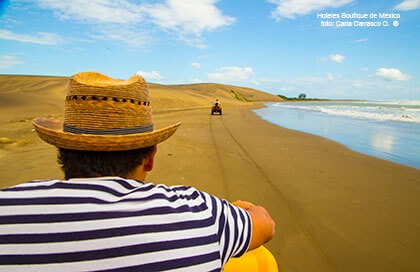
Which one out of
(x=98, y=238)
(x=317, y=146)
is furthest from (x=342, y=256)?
(x=317, y=146)

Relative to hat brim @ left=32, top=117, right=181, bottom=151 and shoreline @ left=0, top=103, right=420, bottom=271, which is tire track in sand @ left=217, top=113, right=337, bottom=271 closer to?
shoreline @ left=0, top=103, right=420, bottom=271

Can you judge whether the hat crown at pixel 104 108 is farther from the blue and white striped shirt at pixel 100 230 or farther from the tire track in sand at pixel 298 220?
the tire track in sand at pixel 298 220

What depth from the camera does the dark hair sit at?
1.04 metres

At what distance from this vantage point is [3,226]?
743 millimetres

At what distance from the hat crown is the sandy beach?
2.08 meters

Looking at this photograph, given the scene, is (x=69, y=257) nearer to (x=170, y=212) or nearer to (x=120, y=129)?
(x=170, y=212)

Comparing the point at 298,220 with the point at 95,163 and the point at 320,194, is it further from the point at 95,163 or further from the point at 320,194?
the point at 95,163

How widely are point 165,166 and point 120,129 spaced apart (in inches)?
164

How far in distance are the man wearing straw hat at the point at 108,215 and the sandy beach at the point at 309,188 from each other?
1869mm

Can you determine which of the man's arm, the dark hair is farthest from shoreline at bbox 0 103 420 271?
the dark hair

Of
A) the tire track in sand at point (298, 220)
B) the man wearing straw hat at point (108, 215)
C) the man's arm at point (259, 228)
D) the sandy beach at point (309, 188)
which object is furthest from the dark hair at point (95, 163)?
the tire track in sand at point (298, 220)

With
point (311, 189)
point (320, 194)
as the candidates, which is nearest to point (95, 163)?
point (320, 194)

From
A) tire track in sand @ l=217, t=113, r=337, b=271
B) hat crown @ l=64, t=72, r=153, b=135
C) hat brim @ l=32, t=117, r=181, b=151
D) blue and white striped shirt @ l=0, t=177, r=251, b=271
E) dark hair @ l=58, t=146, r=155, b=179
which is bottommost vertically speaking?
tire track in sand @ l=217, t=113, r=337, b=271

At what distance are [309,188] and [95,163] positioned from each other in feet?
12.5
